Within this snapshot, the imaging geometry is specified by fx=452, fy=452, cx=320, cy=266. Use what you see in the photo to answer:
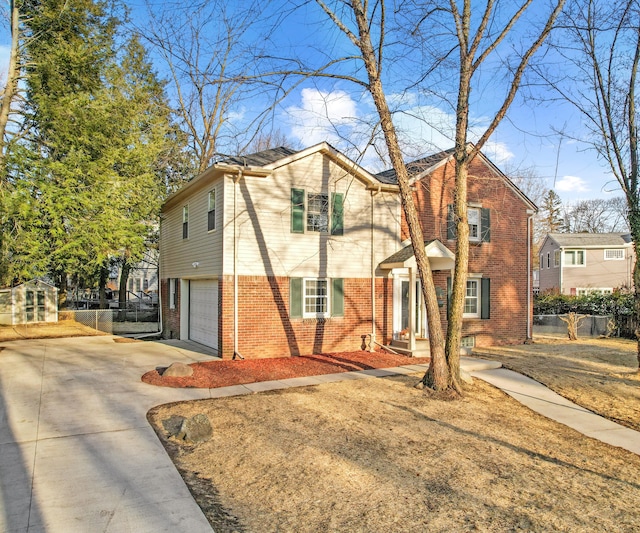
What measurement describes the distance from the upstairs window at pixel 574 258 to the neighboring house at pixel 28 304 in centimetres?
3490

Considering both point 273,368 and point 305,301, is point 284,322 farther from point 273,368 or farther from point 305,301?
point 273,368

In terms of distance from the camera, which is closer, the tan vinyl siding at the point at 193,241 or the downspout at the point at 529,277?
the tan vinyl siding at the point at 193,241

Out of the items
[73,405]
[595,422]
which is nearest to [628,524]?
[595,422]

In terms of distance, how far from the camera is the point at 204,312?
46.8ft

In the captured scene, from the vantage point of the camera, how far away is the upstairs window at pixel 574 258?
116 feet

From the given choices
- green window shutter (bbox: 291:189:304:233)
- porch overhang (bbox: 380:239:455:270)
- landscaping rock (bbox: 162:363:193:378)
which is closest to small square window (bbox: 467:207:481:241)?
porch overhang (bbox: 380:239:455:270)

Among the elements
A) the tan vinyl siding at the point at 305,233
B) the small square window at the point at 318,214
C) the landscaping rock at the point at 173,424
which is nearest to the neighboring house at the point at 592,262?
the tan vinyl siding at the point at 305,233

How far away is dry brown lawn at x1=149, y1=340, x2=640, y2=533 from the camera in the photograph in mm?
4219

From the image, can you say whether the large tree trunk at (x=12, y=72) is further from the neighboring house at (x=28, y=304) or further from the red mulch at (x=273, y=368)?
the red mulch at (x=273, y=368)

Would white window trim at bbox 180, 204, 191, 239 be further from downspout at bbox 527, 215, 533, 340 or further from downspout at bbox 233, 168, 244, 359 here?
downspout at bbox 527, 215, 533, 340

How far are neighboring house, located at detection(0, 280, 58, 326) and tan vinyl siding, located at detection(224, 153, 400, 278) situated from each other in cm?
1193

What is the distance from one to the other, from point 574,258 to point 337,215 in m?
29.4

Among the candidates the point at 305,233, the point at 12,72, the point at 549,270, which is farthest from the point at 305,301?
the point at 549,270

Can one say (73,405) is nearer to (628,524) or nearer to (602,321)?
(628,524)
